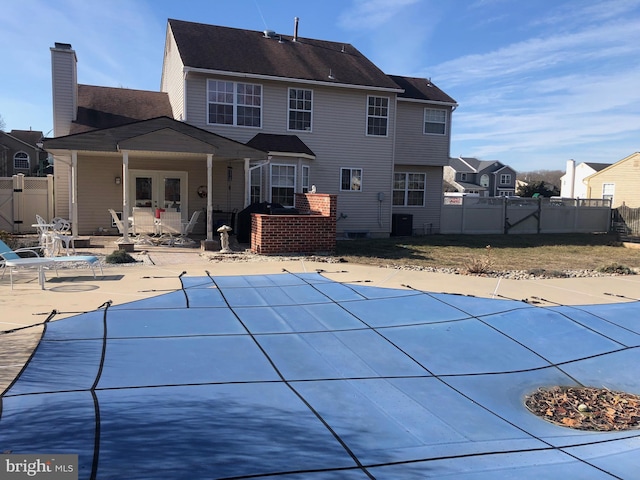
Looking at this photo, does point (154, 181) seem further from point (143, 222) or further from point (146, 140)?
point (146, 140)

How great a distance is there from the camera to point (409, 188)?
2200cm

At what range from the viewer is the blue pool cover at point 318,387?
3.29 metres

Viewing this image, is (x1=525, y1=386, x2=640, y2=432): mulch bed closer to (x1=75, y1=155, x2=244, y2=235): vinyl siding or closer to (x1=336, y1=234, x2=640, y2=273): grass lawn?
(x1=336, y1=234, x2=640, y2=273): grass lawn

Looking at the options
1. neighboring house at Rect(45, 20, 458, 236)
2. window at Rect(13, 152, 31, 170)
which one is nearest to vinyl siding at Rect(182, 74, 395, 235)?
neighboring house at Rect(45, 20, 458, 236)

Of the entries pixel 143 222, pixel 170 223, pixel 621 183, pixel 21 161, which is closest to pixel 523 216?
pixel 621 183

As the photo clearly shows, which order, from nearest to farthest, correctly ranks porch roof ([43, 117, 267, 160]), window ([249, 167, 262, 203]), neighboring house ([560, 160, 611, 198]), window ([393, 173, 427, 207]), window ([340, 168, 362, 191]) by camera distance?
porch roof ([43, 117, 267, 160]) < window ([249, 167, 262, 203]) < window ([340, 168, 362, 191]) < window ([393, 173, 427, 207]) < neighboring house ([560, 160, 611, 198])

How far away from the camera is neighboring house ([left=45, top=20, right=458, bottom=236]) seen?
16.8 meters

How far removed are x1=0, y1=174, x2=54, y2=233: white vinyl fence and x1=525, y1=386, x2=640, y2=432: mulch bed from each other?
61.6ft

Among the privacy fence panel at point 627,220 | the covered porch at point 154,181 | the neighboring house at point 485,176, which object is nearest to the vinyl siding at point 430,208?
the covered porch at point 154,181

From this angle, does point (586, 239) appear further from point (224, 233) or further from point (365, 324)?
point (365, 324)

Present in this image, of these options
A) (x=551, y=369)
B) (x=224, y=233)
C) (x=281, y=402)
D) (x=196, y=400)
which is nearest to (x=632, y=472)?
(x=551, y=369)

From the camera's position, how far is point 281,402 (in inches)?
162

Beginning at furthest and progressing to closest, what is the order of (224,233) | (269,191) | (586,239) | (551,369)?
(586,239), (269,191), (224,233), (551,369)

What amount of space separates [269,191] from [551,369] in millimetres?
13083
